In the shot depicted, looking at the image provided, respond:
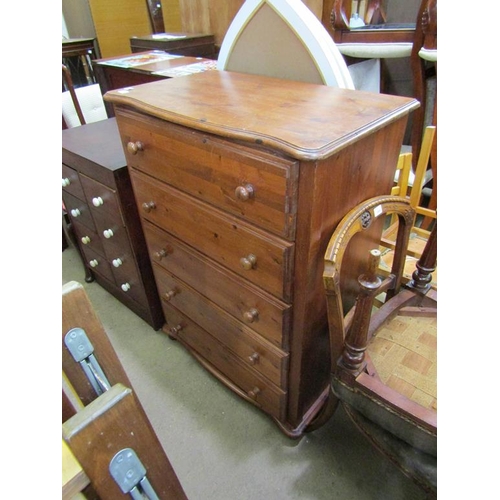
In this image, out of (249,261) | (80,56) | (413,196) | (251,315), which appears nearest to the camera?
(249,261)

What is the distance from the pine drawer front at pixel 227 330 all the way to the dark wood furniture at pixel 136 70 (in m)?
0.87

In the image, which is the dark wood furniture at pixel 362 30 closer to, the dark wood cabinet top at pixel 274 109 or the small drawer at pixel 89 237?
the dark wood cabinet top at pixel 274 109

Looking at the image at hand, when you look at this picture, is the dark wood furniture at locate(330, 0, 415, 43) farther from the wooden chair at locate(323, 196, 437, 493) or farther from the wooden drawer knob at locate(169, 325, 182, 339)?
the wooden drawer knob at locate(169, 325, 182, 339)

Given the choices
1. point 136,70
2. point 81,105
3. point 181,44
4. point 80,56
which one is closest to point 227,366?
point 136,70

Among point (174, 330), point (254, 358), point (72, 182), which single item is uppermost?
point (72, 182)

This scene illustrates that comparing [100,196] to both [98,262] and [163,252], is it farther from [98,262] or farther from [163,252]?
[98,262]

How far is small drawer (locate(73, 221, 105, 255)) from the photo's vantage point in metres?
1.65

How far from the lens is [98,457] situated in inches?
17.2

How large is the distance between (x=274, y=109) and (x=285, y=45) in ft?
1.21

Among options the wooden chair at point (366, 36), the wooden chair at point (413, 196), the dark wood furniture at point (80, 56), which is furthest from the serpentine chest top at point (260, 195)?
the dark wood furniture at point (80, 56)

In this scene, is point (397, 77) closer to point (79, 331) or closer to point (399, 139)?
point (399, 139)

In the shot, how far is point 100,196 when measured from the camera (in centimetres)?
137

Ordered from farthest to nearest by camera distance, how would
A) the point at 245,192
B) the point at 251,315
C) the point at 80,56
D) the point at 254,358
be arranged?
the point at 80,56, the point at 254,358, the point at 251,315, the point at 245,192

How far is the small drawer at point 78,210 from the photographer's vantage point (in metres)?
1.57
